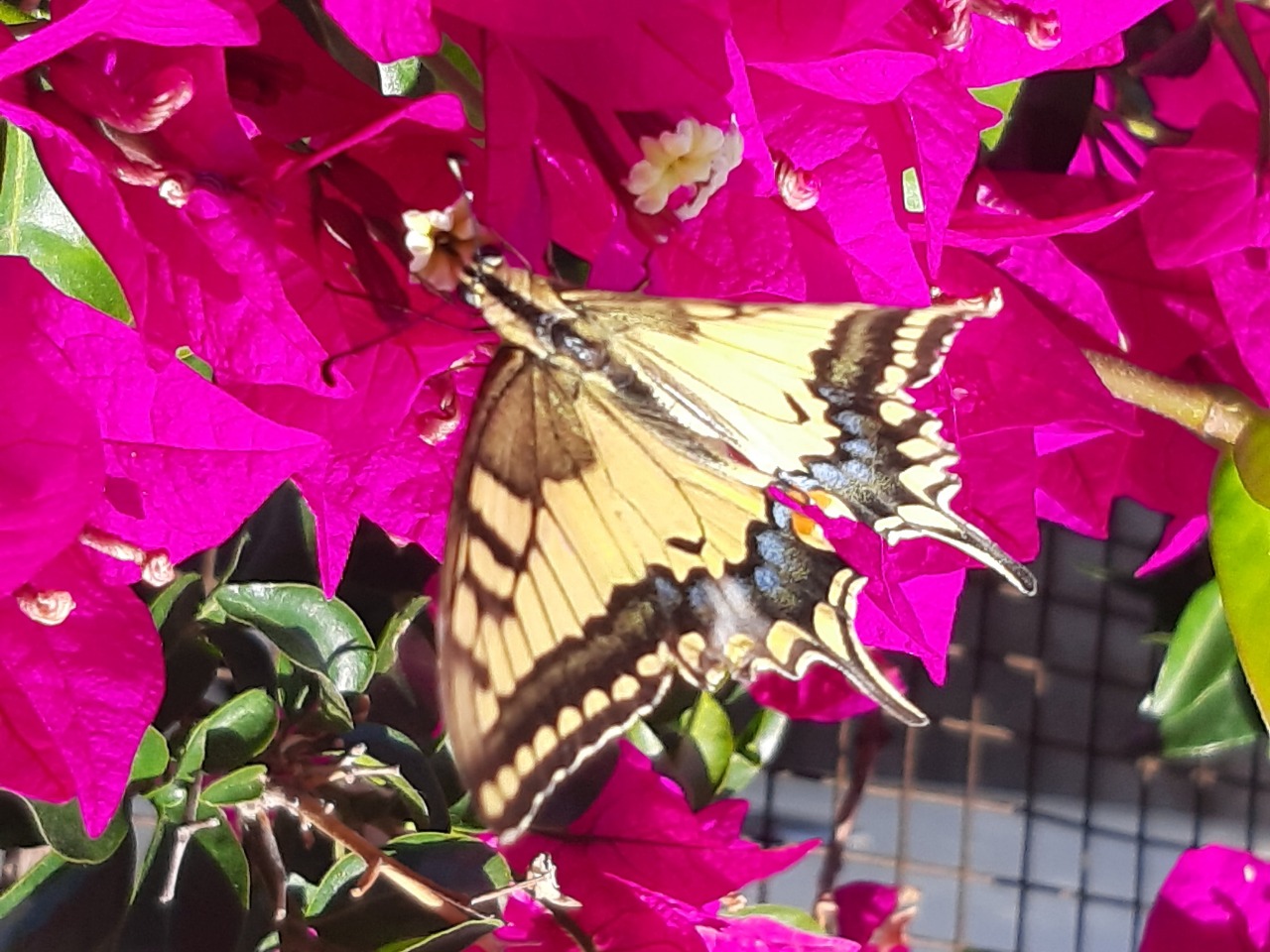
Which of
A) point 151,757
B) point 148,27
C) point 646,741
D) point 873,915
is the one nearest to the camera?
point 148,27

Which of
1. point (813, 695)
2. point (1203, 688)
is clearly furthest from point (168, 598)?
point (1203, 688)

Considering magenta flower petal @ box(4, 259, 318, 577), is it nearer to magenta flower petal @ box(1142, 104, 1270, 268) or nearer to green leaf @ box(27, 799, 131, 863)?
green leaf @ box(27, 799, 131, 863)

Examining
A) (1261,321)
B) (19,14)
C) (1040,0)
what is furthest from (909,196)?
(19,14)

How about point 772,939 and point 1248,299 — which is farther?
point 772,939

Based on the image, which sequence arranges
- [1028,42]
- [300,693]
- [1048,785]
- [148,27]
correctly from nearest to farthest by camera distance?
[148,27]
[1028,42]
[300,693]
[1048,785]

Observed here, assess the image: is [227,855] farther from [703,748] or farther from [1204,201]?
[1204,201]

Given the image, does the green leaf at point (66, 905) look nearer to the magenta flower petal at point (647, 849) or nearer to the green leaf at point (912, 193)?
the magenta flower petal at point (647, 849)
